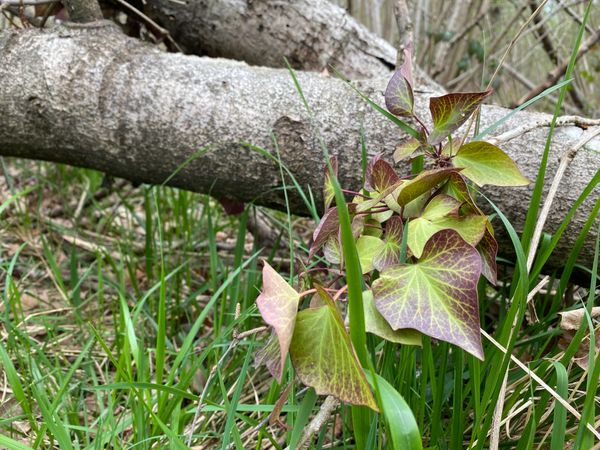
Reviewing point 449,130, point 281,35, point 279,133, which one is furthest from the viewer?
point 281,35

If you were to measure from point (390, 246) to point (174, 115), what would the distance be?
77 centimetres

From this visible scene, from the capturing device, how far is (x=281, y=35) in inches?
76.4

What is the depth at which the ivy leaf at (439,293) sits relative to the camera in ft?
2.27

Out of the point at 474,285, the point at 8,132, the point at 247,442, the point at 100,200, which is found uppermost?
the point at 474,285

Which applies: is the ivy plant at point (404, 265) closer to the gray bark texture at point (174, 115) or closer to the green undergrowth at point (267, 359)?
the green undergrowth at point (267, 359)

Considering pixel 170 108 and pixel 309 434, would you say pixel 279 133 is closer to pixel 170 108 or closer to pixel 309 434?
pixel 170 108

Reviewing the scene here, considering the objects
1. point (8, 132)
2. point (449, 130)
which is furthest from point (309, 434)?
point (8, 132)

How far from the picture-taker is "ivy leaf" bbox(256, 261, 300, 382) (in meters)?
0.65

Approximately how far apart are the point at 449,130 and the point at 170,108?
0.76 meters

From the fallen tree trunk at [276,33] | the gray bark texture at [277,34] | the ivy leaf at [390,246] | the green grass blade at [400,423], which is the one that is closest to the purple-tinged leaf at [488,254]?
the ivy leaf at [390,246]

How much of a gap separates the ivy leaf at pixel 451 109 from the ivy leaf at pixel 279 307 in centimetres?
32

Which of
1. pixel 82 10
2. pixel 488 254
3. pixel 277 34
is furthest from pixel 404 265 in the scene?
pixel 277 34

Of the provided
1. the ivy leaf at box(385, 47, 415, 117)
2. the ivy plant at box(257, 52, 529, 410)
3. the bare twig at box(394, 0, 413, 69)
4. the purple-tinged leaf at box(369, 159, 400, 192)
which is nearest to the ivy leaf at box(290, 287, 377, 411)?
the ivy plant at box(257, 52, 529, 410)

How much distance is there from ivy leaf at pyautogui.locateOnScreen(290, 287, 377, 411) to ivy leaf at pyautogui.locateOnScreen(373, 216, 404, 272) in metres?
0.13
